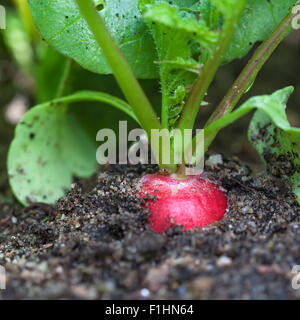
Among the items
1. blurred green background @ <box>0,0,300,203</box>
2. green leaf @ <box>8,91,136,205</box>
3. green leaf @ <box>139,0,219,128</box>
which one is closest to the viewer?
green leaf @ <box>139,0,219,128</box>

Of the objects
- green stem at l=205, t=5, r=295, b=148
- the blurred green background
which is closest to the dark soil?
green stem at l=205, t=5, r=295, b=148

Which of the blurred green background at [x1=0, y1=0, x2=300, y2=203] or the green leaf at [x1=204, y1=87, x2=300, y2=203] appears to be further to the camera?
the blurred green background at [x1=0, y1=0, x2=300, y2=203]

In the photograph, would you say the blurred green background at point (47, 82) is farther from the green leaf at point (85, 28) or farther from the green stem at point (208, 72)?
the green stem at point (208, 72)

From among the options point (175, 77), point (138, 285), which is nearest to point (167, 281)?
point (138, 285)

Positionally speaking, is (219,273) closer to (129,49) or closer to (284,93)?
(284,93)

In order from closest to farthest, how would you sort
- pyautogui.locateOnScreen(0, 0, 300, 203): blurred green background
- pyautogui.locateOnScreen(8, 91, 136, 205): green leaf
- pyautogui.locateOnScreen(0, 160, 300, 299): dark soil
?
pyautogui.locateOnScreen(0, 160, 300, 299): dark soil
pyautogui.locateOnScreen(8, 91, 136, 205): green leaf
pyautogui.locateOnScreen(0, 0, 300, 203): blurred green background

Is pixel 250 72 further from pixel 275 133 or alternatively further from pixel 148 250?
pixel 148 250

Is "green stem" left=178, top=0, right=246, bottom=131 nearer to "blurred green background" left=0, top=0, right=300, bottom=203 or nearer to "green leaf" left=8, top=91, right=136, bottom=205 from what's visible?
"green leaf" left=8, top=91, right=136, bottom=205
